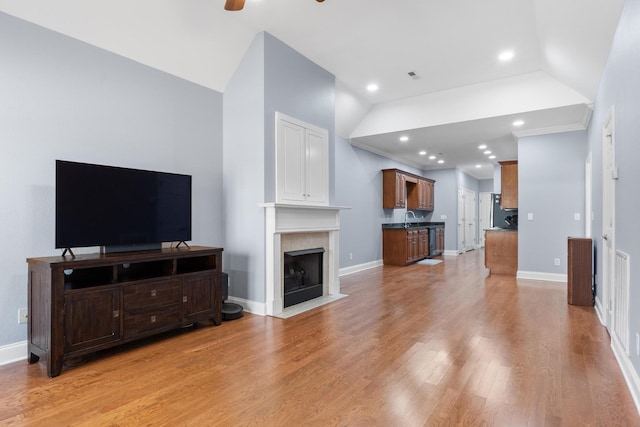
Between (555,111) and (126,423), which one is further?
(555,111)

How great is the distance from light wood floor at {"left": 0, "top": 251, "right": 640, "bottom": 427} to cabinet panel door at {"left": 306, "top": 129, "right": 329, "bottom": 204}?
153 centimetres

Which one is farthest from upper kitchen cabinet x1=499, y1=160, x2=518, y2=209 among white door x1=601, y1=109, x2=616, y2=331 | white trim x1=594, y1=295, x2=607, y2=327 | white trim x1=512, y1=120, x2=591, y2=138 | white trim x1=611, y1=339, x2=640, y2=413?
white trim x1=611, y1=339, x2=640, y2=413

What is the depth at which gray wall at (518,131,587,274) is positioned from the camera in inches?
225

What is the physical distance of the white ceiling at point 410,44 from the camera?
3109 millimetres

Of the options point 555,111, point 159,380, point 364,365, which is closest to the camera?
point 159,380

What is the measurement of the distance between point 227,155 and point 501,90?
4.01 m

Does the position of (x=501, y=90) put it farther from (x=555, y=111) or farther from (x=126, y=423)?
(x=126, y=423)

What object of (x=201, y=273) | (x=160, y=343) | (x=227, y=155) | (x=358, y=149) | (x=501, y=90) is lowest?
(x=160, y=343)

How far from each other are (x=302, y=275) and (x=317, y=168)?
142 cm

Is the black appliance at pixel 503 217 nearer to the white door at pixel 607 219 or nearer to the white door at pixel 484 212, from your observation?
the white door at pixel 607 219

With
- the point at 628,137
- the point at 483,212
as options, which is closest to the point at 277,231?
the point at 628,137

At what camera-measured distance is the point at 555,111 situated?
4914 millimetres

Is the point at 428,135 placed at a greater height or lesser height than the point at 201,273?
greater

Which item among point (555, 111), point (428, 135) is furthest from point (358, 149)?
point (555, 111)
